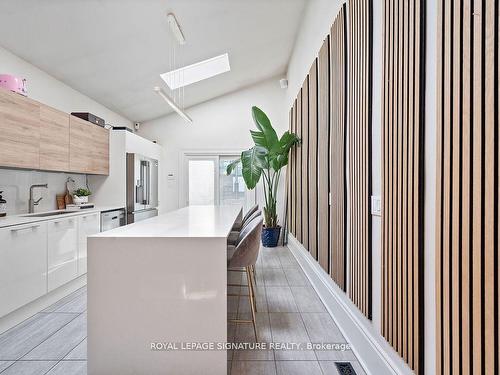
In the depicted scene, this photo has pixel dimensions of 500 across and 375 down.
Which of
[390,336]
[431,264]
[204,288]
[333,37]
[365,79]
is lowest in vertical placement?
[390,336]

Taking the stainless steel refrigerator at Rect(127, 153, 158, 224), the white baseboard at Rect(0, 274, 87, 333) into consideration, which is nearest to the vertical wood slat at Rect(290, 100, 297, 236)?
the stainless steel refrigerator at Rect(127, 153, 158, 224)

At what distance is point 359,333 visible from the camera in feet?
6.37

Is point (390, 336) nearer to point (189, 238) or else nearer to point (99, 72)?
point (189, 238)

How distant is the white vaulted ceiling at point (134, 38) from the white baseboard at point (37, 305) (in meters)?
2.64

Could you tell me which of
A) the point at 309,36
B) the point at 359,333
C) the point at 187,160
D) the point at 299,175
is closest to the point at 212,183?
the point at 187,160

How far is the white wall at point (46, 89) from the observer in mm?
3064

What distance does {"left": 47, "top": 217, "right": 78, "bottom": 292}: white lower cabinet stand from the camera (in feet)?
9.30

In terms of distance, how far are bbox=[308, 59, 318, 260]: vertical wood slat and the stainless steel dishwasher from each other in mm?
2805

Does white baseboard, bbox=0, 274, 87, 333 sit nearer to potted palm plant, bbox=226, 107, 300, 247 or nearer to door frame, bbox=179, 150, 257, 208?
potted palm plant, bbox=226, 107, 300, 247

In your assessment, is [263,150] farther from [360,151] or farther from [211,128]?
[360,151]

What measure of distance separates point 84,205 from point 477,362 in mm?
4320

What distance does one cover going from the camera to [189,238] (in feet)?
5.68

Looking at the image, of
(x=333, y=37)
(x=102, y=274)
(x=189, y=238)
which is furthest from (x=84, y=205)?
(x=333, y=37)

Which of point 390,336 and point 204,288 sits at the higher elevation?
point 204,288
